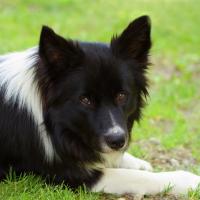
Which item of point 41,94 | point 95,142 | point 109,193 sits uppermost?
point 41,94

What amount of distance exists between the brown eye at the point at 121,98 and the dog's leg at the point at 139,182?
2.30 feet

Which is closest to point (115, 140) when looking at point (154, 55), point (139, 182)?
point (139, 182)

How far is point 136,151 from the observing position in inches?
258

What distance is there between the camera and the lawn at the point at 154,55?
628 centimetres

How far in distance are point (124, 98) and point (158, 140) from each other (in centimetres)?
249

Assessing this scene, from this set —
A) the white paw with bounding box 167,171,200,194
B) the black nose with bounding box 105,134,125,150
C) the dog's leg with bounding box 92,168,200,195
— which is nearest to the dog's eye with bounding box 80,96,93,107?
the black nose with bounding box 105,134,125,150

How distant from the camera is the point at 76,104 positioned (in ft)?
15.9

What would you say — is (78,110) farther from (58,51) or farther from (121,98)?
(58,51)

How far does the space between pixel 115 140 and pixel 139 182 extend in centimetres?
66

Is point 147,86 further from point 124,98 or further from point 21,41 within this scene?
point 21,41

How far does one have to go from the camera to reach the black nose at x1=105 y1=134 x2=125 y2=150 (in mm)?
4637

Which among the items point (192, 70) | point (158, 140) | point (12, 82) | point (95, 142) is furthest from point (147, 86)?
point (192, 70)

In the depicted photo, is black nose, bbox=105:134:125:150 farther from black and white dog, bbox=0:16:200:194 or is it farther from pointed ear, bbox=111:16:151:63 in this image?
pointed ear, bbox=111:16:151:63

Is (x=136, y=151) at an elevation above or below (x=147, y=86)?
below
